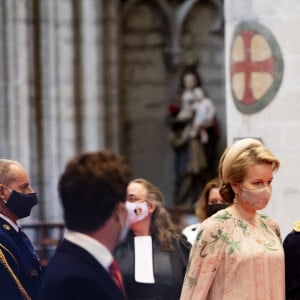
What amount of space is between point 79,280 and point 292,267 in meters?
1.51

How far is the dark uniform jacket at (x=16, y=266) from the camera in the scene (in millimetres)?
3838

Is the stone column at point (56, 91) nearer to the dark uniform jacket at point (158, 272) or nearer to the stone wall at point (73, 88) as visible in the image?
the stone wall at point (73, 88)

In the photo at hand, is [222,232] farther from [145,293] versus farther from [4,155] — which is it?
[4,155]

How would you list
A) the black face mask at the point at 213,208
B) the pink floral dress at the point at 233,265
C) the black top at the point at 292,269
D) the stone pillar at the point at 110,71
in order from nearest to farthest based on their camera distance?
the pink floral dress at the point at 233,265 < the black top at the point at 292,269 < the black face mask at the point at 213,208 < the stone pillar at the point at 110,71

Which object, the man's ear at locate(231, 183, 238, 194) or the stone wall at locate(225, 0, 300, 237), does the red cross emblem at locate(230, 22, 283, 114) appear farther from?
the man's ear at locate(231, 183, 238, 194)

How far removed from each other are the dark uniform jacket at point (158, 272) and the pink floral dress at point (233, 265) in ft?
2.99

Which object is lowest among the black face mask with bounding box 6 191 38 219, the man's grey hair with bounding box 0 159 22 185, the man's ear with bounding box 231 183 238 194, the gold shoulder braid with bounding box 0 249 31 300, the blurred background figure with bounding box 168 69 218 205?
the blurred background figure with bounding box 168 69 218 205

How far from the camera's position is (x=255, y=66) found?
598 cm

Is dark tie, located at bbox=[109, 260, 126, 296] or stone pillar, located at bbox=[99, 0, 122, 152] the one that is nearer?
dark tie, located at bbox=[109, 260, 126, 296]

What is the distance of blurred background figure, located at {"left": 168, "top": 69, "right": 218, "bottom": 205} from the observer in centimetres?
1154

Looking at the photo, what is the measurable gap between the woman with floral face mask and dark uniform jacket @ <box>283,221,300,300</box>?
79cm

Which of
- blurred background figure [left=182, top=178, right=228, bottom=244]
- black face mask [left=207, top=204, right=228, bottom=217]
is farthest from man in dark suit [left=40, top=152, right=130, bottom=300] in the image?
blurred background figure [left=182, top=178, right=228, bottom=244]

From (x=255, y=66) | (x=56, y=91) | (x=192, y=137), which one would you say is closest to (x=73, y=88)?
(x=56, y=91)

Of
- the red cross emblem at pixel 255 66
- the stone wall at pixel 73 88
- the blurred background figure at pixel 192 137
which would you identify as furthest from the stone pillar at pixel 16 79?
the red cross emblem at pixel 255 66
